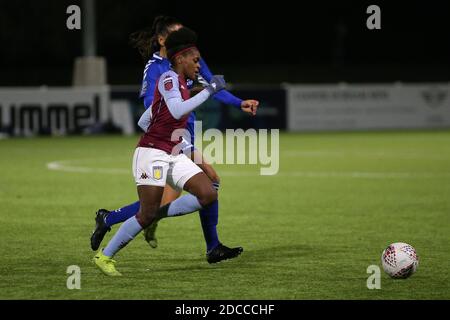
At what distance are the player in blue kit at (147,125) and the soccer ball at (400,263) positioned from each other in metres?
1.61

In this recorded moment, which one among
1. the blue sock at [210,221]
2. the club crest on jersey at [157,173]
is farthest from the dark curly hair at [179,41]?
the blue sock at [210,221]

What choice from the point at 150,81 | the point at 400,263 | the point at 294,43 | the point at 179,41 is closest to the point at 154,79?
the point at 150,81

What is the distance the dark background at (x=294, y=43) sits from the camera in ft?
185

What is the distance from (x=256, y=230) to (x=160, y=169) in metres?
3.32

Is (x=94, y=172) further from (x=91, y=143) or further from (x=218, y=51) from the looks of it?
(x=218, y=51)

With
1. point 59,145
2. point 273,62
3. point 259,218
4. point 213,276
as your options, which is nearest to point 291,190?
point 259,218

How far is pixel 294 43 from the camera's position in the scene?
64.1 meters

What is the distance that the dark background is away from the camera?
185ft

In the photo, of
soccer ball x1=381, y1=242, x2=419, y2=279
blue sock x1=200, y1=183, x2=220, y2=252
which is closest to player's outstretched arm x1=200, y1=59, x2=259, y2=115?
blue sock x1=200, y1=183, x2=220, y2=252

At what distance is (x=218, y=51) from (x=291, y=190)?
157 ft

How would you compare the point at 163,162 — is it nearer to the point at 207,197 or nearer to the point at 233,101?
the point at 207,197

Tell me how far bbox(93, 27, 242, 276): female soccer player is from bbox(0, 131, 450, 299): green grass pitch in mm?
387

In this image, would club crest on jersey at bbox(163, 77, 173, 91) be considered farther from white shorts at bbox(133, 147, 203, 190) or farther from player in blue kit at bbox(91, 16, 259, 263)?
player in blue kit at bbox(91, 16, 259, 263)

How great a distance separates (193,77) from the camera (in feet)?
29.2
